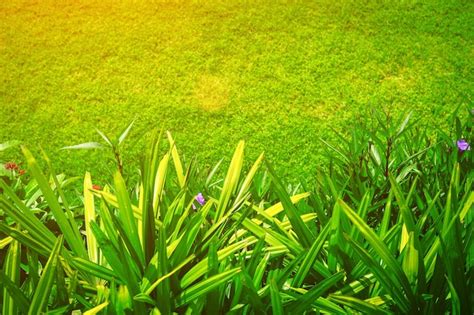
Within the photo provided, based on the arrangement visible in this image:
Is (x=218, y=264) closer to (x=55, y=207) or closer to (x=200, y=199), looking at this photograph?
(x=55, y=207)

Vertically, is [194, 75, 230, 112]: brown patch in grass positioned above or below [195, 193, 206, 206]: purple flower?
below

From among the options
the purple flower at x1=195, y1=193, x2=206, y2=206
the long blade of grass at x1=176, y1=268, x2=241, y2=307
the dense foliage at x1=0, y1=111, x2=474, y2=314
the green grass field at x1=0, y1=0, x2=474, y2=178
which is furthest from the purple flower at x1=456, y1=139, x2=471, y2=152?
the green grass field at x1=0, y1=0, x2=474, y2=178

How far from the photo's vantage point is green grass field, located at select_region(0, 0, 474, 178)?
4.40 m

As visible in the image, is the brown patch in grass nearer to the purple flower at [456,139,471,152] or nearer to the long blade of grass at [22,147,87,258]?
the purple flower at [456,139,471,152]

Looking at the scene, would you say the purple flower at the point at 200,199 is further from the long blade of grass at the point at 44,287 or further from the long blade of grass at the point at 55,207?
the long blade of grass at the point at 44,287

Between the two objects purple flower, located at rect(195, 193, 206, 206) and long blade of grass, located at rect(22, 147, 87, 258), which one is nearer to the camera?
long blade of grass, located at rect(22, 147, 87, 258)

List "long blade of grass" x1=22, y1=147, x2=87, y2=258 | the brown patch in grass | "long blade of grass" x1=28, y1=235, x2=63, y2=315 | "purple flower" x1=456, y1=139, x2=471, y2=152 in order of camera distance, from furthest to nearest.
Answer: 1. the brown patch in grass
2. "purple flower" x1=456, y1=139, x2=471, y2=152
3. "long blade of grass" x1=22, y1=147, x2=87, y2=258
4. "long blade of grass" x1=28, y1=235, x2=63, y2=315

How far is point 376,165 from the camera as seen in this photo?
2.14 m

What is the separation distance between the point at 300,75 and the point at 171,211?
3.90 m

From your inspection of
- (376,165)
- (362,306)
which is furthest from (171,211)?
(376,165)

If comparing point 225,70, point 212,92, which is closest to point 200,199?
point 212,92

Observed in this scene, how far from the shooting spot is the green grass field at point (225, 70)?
14.4 feet

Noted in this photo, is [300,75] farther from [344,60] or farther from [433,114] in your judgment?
[433,114]

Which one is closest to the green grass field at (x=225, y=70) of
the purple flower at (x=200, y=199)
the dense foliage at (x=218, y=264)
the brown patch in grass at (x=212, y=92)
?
the brown patch in grass at (x=212, y=92)
